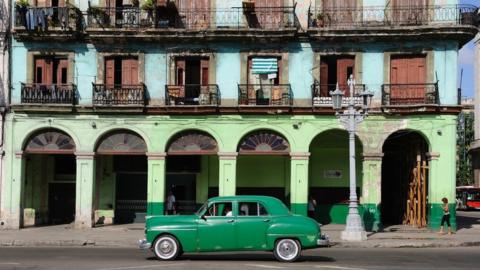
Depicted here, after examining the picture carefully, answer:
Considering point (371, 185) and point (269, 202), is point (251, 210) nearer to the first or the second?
point (269, 202)

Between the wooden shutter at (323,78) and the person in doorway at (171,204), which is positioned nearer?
the wooden shutter at (323,78)

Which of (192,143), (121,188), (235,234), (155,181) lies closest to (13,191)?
(121,188)

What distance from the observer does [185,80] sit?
96.4ft

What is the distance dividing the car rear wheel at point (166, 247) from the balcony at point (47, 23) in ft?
48.6

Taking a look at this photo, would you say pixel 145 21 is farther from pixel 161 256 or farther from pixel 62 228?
pixel 161 256

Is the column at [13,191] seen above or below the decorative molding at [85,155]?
below

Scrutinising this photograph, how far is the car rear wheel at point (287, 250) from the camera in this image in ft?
54.5

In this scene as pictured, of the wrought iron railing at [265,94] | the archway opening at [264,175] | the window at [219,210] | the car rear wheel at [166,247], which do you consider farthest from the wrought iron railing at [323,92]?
the car rear wheel at [166,247]

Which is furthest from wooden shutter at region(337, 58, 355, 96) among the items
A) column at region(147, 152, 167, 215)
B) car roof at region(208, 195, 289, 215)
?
car roof at region(208, 195, 289, 215)

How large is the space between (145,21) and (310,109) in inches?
→ 313

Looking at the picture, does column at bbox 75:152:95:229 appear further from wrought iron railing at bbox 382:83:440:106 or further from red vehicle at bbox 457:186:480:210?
red vehicle at bbox 457:186:480:210

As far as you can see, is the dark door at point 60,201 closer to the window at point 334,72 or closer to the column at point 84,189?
the column at point 84,189

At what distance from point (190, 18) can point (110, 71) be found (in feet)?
13.5

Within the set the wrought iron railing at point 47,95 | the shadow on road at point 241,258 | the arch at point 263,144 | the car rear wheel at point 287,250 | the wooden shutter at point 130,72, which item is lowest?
the shadow on road at point 241,258
